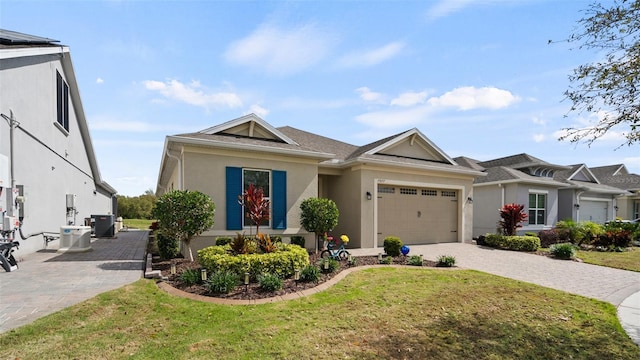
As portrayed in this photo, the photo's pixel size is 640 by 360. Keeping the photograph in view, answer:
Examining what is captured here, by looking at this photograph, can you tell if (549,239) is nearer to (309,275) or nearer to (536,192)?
(536,192)

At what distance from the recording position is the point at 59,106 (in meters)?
12.8

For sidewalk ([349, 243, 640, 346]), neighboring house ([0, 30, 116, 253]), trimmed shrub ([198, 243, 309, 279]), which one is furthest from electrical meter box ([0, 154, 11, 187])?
sidewalk ([349, 243, 640, 346])

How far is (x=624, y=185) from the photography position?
27.6 meters

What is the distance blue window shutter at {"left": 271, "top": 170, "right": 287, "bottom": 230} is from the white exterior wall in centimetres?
713

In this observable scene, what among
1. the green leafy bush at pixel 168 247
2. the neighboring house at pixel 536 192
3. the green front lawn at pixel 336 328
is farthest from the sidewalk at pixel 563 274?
the green leafy bush at pixel 168 247

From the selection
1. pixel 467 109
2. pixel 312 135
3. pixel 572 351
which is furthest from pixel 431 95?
pixel 572 351

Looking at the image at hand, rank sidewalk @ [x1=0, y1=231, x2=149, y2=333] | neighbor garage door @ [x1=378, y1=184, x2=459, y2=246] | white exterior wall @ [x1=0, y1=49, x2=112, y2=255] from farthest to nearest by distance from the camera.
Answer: neighbor garage door @ [x1=378, y1=184, x2=459, y2=246] → white exterior wall @ [x1=0, y1=49, x2=112, y2=255] → sidewalk @ [x1=0, y1=231, x2=149, y2=333]

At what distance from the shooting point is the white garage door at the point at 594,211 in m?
21.5

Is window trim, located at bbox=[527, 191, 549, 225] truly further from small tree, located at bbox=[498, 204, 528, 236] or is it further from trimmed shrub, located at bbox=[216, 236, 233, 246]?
trimmed shrub, located at bbox=[216, 236, 233, 246]

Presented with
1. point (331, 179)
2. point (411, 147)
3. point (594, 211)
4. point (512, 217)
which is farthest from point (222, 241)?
point (594, 211)

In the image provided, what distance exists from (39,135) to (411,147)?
1466 centimetres

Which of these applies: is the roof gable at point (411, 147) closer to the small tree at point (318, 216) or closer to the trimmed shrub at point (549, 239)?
the small tree at point (318, 216)

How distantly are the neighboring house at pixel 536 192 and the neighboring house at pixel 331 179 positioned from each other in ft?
12.2

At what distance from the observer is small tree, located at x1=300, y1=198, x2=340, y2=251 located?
33.4ft
